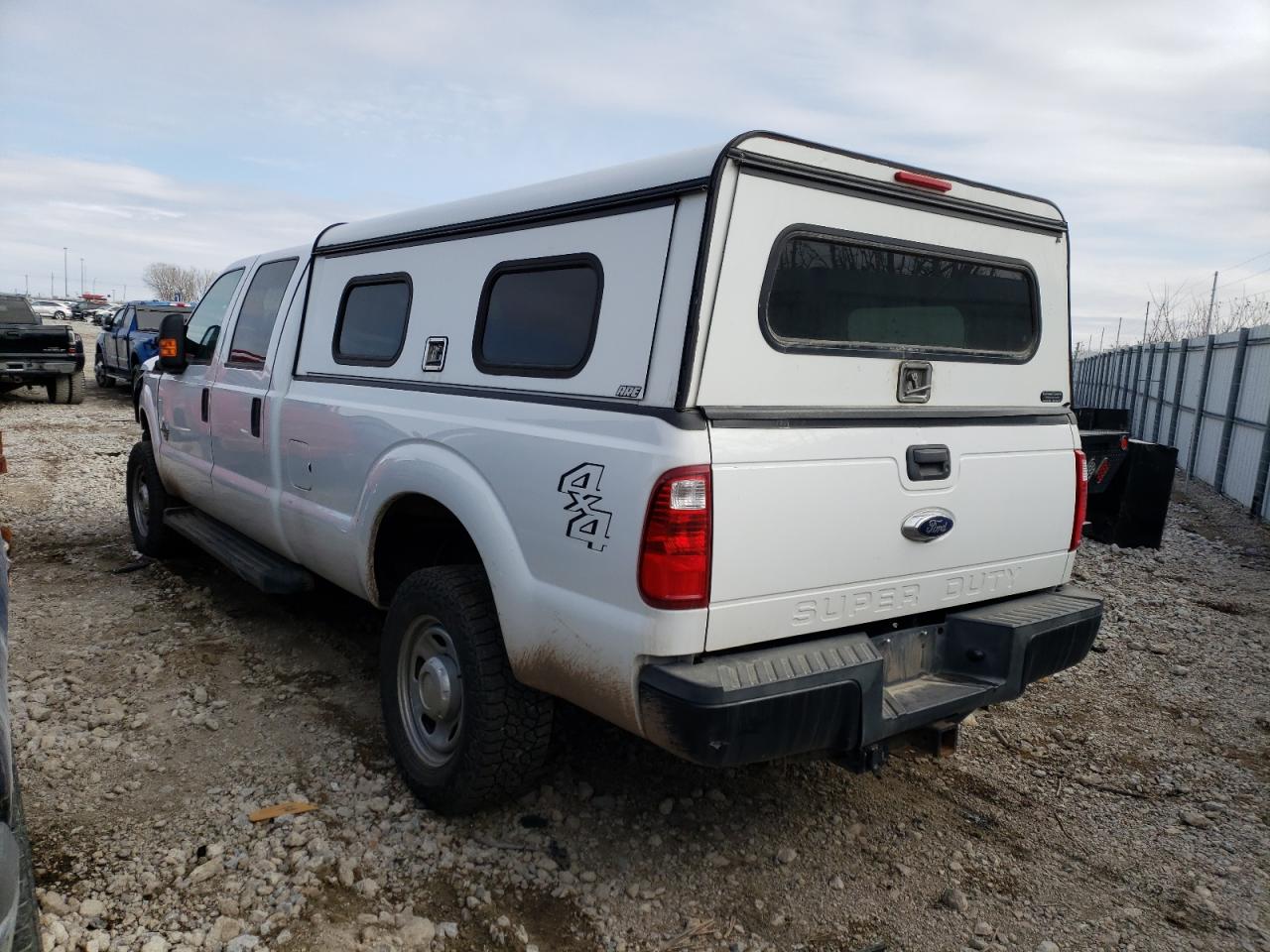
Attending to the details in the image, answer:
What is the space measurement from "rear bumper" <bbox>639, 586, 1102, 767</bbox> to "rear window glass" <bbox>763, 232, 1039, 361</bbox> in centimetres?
91

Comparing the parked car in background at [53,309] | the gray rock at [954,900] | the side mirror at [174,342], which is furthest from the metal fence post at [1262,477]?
the parked car in background at [53,309]

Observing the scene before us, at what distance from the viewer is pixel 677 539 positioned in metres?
2.44

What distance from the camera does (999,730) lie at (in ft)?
13.8

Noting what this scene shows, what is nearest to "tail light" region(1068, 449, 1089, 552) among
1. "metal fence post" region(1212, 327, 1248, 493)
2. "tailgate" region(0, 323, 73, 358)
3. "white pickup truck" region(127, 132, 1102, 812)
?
"white pickup truck" region(127, 132, 1102, 812)

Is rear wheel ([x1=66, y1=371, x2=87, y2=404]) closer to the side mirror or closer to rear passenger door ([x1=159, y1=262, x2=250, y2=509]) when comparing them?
rear passenger door ([x1=159, y1=262, x2=250, y2=509])

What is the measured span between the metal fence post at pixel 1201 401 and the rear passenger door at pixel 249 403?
12.4 m

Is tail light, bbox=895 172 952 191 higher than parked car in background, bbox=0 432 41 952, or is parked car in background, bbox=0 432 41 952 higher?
tail light, bbox=895 172 952 191

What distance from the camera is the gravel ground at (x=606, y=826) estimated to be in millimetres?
2797

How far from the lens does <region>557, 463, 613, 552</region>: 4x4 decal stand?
8.50 feet

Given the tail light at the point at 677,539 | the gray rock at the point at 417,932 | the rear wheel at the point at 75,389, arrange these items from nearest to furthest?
the tail light at the point at 677,539
the gray rock at the point at 417,932
the rear wheel at the point at 75,389

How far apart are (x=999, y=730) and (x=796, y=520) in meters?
2.21

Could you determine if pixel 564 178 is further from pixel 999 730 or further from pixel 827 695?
pixel 999 730

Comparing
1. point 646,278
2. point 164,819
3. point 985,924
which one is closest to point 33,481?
point 164,819

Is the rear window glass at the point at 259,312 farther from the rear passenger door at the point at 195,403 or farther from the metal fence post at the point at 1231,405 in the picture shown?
the metal fence post at the point at 1231,405
